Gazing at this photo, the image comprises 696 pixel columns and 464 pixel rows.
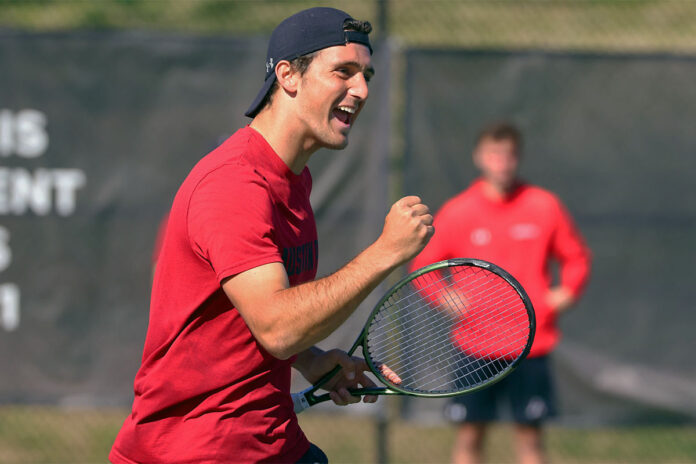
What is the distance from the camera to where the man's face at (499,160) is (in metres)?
4.63

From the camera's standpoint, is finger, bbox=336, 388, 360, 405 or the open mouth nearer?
the open mouth

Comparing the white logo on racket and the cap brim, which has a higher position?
the cap brim

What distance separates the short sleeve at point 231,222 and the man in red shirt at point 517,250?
99.8 inches

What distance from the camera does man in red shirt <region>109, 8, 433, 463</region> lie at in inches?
83.7

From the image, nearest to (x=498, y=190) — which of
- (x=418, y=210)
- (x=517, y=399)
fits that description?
(x=517, y=399)

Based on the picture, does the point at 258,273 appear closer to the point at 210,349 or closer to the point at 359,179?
the point at 210,349

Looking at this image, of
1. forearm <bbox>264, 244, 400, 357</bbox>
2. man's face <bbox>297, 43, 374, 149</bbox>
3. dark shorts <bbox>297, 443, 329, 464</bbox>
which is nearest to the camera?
forearm <bbox>264, 244, 400, 357</bbox>

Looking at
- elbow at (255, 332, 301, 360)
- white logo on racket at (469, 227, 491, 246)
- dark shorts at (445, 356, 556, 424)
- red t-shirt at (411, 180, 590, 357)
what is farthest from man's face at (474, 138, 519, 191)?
elbow at (255, 332, 301, 360)

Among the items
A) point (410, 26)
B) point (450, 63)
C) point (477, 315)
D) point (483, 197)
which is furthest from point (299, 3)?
point (477, 315)

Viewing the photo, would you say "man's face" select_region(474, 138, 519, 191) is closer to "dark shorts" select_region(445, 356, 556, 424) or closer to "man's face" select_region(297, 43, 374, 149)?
"dark shorts" select_region(445, 356, 556, 424)

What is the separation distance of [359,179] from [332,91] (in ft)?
8.24

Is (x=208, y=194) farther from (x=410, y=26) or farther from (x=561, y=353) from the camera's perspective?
(x=410, y=26)

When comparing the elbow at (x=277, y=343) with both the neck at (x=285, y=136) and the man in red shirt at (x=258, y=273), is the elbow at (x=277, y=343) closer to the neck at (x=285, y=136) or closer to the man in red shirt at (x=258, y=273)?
the man in red shirt at (x=258, y=273)

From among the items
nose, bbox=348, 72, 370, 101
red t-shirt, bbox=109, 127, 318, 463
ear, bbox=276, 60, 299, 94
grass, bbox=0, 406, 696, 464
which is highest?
ear, bbox=276, 60, 299, 94
